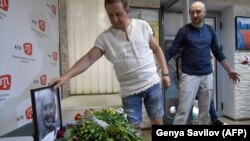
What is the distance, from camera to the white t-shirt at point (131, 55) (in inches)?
50.6

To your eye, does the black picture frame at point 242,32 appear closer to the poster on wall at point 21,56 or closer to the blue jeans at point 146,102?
the blue jeans at point 146,102

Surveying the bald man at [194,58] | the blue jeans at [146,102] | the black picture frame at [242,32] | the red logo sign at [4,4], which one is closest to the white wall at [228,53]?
the black picture frame at [242,32]

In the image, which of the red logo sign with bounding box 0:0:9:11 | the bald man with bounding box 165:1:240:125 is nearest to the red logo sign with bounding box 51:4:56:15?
the red logo sign with bounding box 0:0:9:11

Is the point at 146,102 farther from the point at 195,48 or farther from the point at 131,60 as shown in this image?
the point at 195,48

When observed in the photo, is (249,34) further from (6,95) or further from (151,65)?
(6,95)

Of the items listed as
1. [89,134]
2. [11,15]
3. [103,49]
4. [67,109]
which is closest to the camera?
[89,134]

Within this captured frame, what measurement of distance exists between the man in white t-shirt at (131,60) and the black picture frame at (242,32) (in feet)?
8.05

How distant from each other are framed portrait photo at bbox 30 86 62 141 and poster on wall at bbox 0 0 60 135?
1.90ft

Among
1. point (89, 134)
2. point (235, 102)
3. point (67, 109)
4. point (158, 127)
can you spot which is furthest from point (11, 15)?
point (235, 102)

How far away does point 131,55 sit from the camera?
1.29 metres

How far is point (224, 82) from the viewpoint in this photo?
352 centimetres

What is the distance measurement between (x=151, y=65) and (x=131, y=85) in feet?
0.55

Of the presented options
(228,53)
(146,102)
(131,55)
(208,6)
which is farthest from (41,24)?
(228,53)

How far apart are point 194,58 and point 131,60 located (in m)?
0.73
